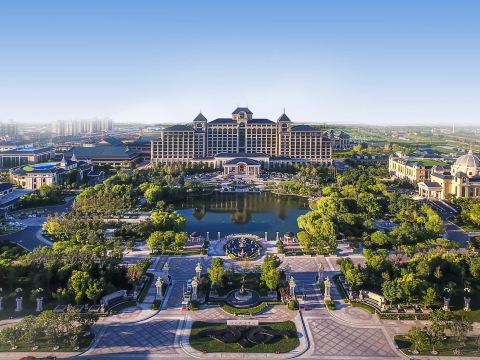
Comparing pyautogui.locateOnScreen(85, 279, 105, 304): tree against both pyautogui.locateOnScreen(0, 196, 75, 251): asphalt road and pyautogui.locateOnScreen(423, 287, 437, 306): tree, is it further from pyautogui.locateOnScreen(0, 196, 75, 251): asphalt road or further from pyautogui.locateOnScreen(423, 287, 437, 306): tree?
pyautogui.locateOnScreen(423, 287, 437, 306): tree

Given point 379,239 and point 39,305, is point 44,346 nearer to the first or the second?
point 39,305

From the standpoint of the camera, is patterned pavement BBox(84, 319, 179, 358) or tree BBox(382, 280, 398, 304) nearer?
patterned pavement BBox(84, 319, 179, 358)

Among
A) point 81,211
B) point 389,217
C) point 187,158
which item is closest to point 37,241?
point 81,211

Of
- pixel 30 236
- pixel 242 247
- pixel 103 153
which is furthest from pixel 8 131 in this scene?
pixel 242 247

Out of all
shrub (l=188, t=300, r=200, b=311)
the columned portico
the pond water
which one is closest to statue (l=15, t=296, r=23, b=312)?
shrub (l=188, t=300, r=200, b=311)

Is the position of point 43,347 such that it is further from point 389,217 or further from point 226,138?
point 226,138

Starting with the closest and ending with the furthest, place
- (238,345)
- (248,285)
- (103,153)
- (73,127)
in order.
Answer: (238,345) < (248,285) < (103,153) < (73,127)
